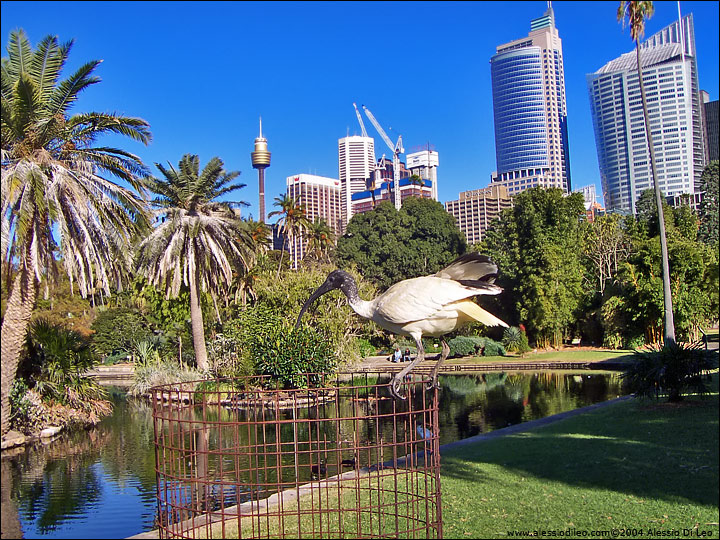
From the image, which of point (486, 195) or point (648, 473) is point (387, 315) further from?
point (486, 195)

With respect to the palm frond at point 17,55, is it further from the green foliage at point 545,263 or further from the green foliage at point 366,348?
the green foliage at point 545,263

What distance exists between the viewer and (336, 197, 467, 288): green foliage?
48.3 m

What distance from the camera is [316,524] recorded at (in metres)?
7.81

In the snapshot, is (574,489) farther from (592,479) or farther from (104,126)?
(104,126)

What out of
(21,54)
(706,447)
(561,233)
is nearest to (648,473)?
(706,447)

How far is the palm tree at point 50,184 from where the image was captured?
45.4 ft

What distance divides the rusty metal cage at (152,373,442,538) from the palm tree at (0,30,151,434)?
5.08 metres

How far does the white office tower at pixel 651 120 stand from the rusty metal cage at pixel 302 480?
537ft

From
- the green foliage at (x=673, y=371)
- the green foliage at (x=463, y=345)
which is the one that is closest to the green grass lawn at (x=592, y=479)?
the green foliage at (x=673, y=371)

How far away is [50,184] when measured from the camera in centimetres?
1397

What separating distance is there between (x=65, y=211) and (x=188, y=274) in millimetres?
12664

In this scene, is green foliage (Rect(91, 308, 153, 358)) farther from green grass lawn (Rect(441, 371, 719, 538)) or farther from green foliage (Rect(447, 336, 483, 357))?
green grass lawn (Rect(441, 371, 719, 538))

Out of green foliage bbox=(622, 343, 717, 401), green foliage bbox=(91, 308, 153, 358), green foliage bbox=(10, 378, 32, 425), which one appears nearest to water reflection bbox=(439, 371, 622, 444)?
green foliage bbox=(622, 343, 717, 401)

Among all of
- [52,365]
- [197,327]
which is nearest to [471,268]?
[52,365]
